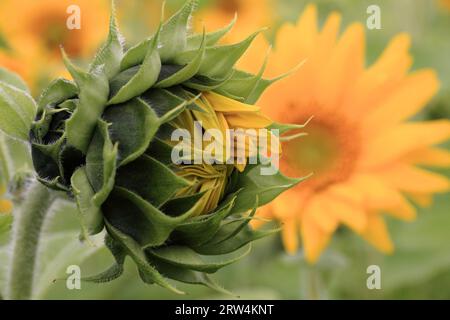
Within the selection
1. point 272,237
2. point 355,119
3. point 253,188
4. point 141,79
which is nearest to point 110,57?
point 141,79

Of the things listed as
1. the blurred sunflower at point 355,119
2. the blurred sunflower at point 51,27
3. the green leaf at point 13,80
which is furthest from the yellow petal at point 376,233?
the blurred sunflower at point 51,27

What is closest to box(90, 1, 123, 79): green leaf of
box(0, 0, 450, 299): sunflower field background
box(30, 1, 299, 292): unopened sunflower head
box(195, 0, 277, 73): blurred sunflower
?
box(30, 1, 299, 292): unopened sunflower head

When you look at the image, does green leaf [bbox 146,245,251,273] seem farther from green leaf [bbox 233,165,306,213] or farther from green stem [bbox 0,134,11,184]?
green stem [bbox 0,134,11,184]

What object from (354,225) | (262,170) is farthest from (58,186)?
(354,225)

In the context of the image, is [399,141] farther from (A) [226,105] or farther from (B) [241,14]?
(B) [241,14]

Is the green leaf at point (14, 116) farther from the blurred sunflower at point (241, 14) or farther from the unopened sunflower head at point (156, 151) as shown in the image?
the blurred sunflower at point (241, 14)
